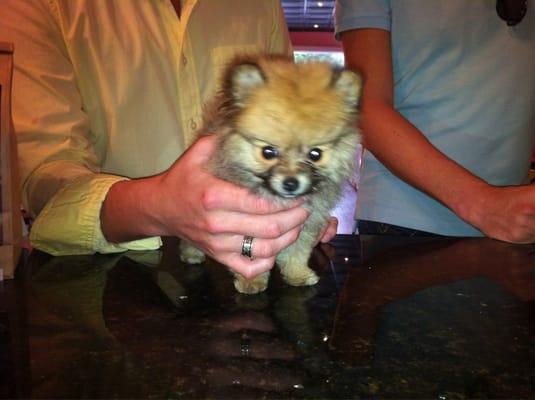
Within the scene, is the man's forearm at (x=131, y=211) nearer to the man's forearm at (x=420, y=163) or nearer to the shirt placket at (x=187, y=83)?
the shirt placket at (x=187, y=83)

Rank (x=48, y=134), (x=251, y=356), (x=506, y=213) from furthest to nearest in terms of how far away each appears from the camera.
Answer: (x=506, y=213) < (x=48, y=134) < (x=251, y=356)

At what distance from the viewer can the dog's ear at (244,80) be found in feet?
3.14

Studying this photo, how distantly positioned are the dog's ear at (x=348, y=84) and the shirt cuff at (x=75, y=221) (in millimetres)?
572

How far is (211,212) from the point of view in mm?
987

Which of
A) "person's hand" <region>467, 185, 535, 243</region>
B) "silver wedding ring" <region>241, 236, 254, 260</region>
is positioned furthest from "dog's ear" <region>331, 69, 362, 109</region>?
"person's hand" <region>467, 185, 535, 243</region>

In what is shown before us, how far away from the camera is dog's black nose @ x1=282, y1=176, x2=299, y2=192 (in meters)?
0.93

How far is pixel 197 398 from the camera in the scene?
0.65m

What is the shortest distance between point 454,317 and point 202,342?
0.48 m

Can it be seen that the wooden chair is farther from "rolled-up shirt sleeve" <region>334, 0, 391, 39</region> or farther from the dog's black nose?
"rolled-up shirt sleeve" <region>334, 0, 391, 39</region>

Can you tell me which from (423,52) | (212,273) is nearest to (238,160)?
(212,273)

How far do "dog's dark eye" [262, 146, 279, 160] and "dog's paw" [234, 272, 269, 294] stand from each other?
0.28 m

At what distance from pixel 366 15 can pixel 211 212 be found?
103 cm

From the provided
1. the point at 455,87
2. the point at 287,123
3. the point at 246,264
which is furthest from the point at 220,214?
the point at 455,87

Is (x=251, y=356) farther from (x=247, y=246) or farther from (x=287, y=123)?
(x=287, y=123)
